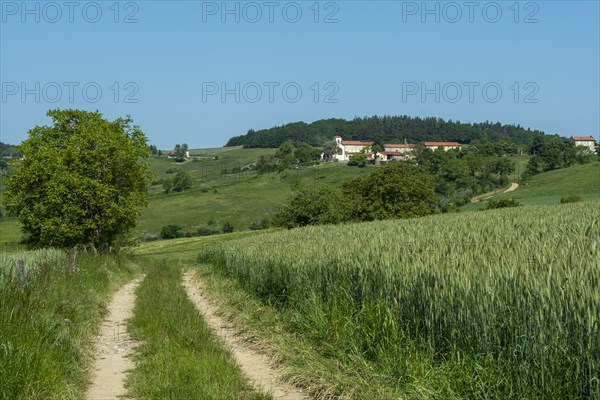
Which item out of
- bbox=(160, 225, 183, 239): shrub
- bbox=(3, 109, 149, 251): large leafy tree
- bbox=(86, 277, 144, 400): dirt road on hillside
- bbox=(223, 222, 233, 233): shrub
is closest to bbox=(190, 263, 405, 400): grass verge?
bbox=(86, 277, 144, 400): dirt road on hillside

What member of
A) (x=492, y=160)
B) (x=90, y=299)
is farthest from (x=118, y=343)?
(x=492, y=160)

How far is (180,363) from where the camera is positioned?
8625 millimetres

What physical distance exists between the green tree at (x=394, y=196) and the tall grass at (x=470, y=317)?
208ft

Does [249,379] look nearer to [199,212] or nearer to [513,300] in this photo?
[513,300]

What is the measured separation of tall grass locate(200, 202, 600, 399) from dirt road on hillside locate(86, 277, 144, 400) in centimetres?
298

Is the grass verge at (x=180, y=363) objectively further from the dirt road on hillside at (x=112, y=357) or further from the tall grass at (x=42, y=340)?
the tall grass at (x=42, y=340)

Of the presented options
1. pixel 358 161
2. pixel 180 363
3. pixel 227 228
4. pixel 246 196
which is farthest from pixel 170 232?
pixel 180 363

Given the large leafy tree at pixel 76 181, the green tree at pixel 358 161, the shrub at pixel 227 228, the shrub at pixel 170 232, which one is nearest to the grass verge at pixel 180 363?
the large leafy tree at pixel 76 181

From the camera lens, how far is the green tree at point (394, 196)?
7475cm

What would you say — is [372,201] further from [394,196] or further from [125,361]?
[125,361]

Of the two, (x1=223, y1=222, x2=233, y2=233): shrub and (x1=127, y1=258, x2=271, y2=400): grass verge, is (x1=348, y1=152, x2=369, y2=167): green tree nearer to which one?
(x1=223, y1=222, x2=233, y2=233): shrub

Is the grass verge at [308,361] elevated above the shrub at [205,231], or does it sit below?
above

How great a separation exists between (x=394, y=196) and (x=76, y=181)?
1849 inches

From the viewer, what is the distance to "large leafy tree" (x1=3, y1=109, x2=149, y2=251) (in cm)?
3688
